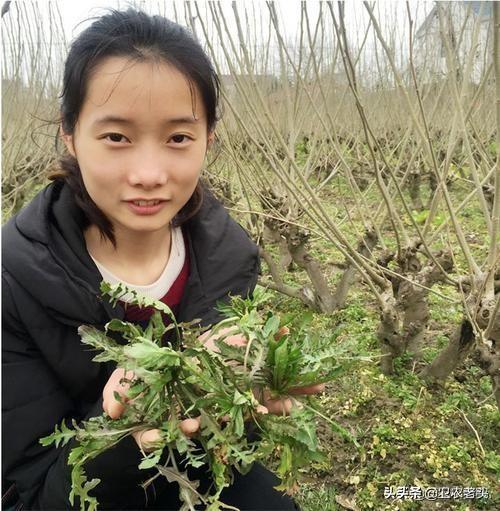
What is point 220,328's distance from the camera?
3.32 ft

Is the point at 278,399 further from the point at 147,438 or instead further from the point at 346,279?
the point at 346,279

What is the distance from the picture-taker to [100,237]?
1.25 meters

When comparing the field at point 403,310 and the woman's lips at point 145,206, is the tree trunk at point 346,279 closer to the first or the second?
the field at point 403,310

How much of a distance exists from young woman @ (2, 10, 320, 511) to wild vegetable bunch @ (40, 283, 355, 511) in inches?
2.9

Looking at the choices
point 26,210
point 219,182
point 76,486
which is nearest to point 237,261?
point 26,210

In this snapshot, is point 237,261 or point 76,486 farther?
point 237,261

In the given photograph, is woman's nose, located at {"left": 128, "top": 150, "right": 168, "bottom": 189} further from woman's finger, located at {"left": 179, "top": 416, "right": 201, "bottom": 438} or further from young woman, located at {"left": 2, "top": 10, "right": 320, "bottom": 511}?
woman's finger, located at {"left": 179, "top": 416, "right": 201, "bottom": 438}

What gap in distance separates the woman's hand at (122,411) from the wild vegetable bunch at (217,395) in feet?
0.04

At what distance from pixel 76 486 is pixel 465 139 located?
159 cm

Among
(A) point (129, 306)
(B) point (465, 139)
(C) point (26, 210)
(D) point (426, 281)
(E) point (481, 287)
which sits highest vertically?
(B) point (465, 139)

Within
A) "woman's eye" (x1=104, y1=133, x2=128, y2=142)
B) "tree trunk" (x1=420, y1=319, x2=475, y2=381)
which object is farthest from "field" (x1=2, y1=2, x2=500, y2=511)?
"woman's eye" (x1=104, y1=133, x2=128, y2=142)

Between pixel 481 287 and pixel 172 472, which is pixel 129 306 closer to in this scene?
pixel 172 472

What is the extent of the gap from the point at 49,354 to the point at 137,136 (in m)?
0.54

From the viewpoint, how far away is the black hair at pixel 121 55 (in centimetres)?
107
